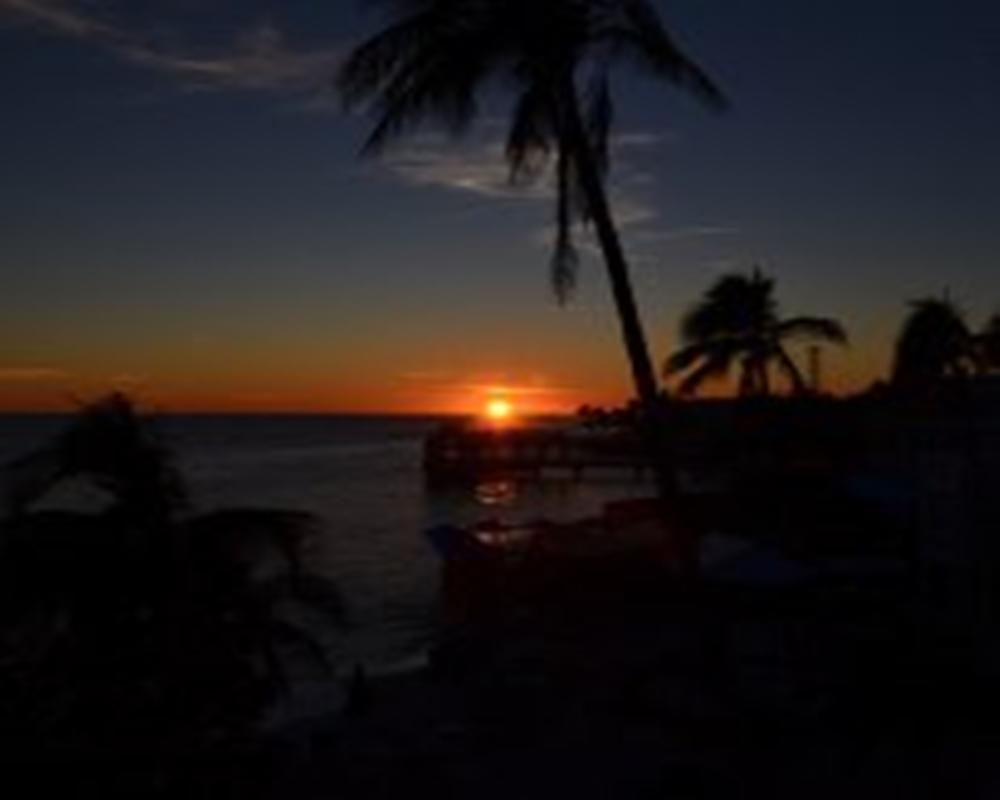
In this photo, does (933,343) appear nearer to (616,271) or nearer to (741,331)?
(741,331)

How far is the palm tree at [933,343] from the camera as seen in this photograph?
5384cm

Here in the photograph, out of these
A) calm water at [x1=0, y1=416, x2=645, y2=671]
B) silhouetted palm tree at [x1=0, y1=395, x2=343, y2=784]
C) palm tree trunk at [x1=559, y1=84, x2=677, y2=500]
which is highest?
palm tree trunk at [x1=559, y1=84, x2=677, y2=500]

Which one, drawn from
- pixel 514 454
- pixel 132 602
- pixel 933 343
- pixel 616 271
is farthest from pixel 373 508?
pixel 132 602

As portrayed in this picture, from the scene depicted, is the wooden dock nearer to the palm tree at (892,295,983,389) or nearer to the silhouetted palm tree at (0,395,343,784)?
the palm tree at (892,295,983,389)

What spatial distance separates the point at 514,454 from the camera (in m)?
101

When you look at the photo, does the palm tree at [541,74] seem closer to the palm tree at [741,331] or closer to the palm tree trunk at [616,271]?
the palm tree trunk at [616,271]

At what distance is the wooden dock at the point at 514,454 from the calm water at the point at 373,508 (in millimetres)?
1866

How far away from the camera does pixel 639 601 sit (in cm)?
2642

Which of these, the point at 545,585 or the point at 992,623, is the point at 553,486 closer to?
the point at 545,585

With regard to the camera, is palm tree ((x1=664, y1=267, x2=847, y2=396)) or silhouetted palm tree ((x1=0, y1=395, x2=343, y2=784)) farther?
palm tree ((x1=664, y1=267, x2=847, y2=396))

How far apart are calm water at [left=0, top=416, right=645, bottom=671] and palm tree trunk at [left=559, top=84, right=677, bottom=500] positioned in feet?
16.9

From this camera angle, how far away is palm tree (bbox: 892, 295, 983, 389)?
53.8 m

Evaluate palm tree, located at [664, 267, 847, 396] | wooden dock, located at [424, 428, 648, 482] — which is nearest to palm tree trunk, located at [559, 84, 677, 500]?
palm tree, located at [664, 267, 847, 396]

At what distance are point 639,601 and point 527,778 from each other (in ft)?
30.8
